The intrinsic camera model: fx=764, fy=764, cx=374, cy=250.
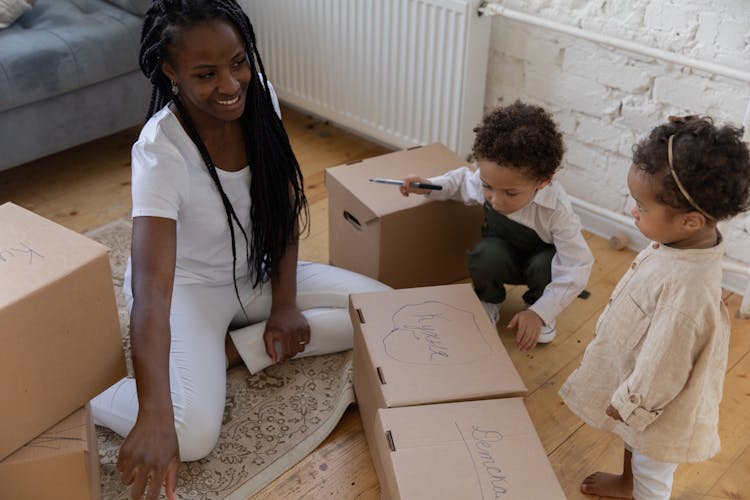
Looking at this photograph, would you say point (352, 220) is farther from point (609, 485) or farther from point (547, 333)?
point (609, 485)

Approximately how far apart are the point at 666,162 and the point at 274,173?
75 centimetres

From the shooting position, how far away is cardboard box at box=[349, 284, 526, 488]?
1.26 metres


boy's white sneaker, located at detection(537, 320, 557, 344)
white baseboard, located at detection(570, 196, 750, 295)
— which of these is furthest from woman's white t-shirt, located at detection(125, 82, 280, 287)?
white baseboard, located at detection(570, 196, 750, 295)

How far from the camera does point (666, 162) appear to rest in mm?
1065

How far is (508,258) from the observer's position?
1.71 m

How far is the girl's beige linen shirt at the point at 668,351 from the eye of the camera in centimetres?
109

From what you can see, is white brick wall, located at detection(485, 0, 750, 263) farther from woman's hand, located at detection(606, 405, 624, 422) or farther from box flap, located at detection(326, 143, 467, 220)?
woman's hand, located at detection(606, 405, 624, 422)

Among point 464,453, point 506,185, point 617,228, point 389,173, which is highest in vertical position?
point 506,185

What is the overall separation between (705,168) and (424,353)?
0.55 meters

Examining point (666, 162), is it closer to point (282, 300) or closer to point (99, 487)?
point (282, 300)

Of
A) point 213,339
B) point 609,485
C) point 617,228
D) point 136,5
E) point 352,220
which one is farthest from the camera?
point 136,5

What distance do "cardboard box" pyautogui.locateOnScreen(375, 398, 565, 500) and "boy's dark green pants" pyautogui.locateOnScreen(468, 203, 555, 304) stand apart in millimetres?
494

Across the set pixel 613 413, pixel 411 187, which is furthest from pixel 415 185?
pixel 613 413

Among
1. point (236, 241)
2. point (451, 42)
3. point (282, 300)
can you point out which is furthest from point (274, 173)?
point (451, 42)
